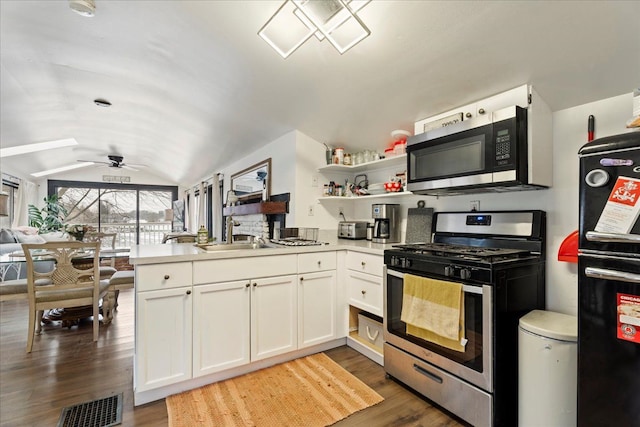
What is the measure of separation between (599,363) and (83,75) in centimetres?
409

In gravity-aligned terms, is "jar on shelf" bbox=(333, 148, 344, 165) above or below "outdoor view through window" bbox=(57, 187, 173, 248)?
above

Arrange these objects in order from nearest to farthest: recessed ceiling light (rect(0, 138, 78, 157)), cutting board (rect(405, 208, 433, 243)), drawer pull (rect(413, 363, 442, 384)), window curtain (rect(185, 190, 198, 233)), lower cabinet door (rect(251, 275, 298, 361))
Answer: drawer pull (rect(413, 363, 442, 384)) → lower cabinet door (rect(251, 275, 298, 361)) → cutting board (rect(405, 208, 433, 243)) → recessed ceiling light (rect(0, 138, 78, 157)) → window curtain (rect(185, 190, 198, 233))

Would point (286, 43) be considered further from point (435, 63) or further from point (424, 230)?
point (424, 230)

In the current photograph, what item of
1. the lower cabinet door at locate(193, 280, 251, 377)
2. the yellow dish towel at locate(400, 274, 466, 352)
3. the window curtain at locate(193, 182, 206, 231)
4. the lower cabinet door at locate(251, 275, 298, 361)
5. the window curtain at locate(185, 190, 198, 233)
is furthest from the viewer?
the window curtain at locate(185, 190, 198, 233)

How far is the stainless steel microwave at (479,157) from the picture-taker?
5.38 ft

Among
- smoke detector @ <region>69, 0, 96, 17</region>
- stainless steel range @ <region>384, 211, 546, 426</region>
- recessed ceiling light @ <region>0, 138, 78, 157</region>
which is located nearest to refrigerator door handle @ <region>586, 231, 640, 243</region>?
stainless steel range @ <region>384, 211, 546, 426</region>

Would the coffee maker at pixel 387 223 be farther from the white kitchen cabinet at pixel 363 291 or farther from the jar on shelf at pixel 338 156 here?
the jar on shelf at pixel 338 156

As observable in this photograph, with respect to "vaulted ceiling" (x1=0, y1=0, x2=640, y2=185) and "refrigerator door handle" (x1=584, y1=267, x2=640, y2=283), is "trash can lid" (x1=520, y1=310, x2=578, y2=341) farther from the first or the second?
"vaulted ceiling" (x1=0, y1=0, x2=640, y2=185)

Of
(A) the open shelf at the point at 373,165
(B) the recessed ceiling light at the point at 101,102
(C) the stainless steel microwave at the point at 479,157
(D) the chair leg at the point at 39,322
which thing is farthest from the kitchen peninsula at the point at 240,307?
(B) the recessed ceiling light at the point at 101,102

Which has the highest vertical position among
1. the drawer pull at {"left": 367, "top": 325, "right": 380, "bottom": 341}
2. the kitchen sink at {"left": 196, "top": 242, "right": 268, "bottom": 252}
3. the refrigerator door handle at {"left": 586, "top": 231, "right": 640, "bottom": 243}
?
the refrigerator door handle at {"left": 586, "top": 231, "right": 640, "bottom": 243}

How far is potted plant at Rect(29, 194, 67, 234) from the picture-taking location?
21.4 ft

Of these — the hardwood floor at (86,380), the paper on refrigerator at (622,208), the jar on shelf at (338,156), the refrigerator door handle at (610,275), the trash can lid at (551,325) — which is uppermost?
the jar on shelf at (338,156)

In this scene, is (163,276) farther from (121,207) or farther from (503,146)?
(121,207)

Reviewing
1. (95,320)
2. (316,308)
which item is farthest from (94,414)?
(316,308)
